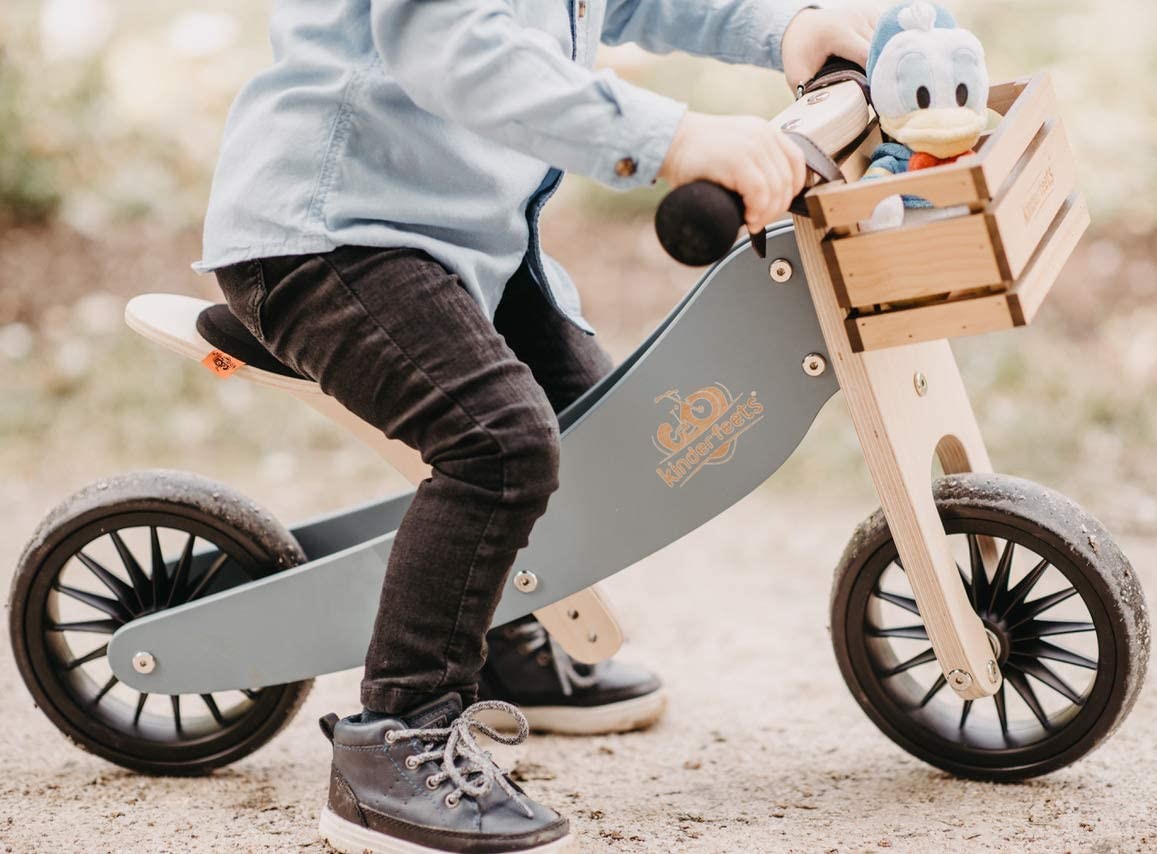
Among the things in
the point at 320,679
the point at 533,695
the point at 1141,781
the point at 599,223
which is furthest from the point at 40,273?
the point at 1141,781

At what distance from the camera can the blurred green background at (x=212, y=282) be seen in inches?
144

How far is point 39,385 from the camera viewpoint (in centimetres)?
409

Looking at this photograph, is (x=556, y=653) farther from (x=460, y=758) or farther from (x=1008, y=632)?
(x=1008, y=632)

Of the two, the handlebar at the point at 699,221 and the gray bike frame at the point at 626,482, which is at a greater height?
the handlebar at the point at 699,221

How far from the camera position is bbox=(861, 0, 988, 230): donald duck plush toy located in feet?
5.01

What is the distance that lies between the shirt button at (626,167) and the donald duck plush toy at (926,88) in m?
0.33

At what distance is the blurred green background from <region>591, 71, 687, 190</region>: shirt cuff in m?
2.19

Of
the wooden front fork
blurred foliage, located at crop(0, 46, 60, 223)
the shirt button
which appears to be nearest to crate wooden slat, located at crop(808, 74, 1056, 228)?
the wooden front fork

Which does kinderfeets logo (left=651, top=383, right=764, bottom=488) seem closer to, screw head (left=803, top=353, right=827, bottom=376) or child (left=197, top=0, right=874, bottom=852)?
screw head (left=803, top=353, right=827, bottom=376)

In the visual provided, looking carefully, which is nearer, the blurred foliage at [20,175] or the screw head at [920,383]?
the screw head at [920,383]

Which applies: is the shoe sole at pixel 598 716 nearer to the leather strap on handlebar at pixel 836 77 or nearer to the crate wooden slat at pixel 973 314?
the crate wooden slat at pixel 973 314

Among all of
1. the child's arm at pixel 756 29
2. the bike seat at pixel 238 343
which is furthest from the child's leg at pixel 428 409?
the child's arm at pixel 756 29

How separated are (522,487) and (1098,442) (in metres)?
2.40

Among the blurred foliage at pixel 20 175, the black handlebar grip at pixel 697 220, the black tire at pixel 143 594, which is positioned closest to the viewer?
the black handlebar grip at pixel 697 220
